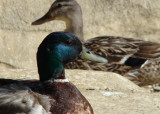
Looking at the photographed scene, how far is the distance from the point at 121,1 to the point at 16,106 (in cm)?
481

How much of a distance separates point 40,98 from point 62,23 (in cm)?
460

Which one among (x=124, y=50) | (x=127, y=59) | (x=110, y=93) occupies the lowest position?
(x=127, y=59)

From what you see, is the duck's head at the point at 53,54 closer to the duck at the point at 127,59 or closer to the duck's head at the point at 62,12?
the duck at the point at 127,59

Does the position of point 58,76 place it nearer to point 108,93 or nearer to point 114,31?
point 108,93

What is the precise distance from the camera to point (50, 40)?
4055 mm

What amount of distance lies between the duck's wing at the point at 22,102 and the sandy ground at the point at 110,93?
0.84 meters

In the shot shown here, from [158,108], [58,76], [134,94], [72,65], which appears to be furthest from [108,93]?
[72,65]

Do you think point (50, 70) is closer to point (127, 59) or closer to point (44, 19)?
point (127, 59)

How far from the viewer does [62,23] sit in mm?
8367

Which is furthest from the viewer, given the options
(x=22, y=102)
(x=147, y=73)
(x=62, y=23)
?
(x=62, y=23)

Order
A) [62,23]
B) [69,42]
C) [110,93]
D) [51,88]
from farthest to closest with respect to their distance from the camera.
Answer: [62,23]
[110,93]
[69,42]
[51,88]

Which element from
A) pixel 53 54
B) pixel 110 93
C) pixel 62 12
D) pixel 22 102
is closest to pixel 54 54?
pixel 53 54

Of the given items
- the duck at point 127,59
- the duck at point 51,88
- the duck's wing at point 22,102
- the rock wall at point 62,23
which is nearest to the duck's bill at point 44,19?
the rock wall at point 62,23

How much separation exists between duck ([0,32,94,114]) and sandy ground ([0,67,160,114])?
601 mm
